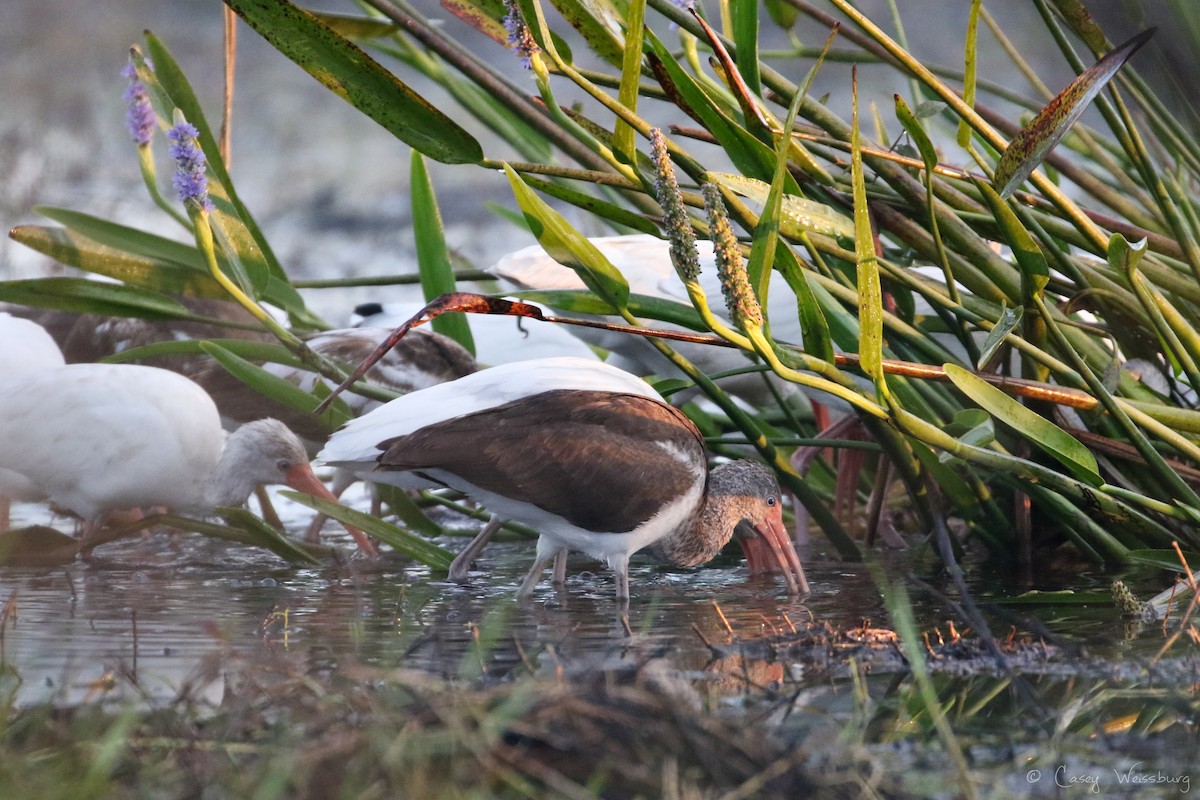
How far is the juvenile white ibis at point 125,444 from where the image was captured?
458 centimetres

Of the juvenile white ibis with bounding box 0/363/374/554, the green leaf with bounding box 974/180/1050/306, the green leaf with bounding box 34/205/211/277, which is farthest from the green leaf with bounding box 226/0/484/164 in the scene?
the juvenile white ibis with bounding box 0/363/374/554

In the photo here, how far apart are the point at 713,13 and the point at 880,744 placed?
10311 mm

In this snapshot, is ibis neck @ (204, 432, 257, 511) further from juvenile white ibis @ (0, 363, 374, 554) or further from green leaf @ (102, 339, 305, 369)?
green leaf @ (102, 339, 305, 369)

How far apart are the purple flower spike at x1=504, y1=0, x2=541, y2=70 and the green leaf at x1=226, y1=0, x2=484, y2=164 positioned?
250 mm

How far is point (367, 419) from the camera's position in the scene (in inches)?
141

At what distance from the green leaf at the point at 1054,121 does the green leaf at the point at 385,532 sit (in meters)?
1.90

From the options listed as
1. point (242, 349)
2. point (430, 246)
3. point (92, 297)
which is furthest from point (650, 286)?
point (92, 297)

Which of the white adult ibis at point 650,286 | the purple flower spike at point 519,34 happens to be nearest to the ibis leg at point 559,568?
the white adult ibis at point 650,286

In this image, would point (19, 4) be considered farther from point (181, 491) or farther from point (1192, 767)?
point (1192, 767)

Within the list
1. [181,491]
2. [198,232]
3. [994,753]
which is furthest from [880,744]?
[181,491]

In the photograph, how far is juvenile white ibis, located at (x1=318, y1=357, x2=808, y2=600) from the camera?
3.39 metres

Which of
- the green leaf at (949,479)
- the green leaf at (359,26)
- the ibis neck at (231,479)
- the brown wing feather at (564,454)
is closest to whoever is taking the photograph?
the green leaf at (949,479)

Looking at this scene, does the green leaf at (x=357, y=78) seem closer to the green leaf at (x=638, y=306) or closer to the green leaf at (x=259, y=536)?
the green leaf at (x=638, y=306)

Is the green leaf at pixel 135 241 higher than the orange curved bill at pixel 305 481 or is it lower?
higher
